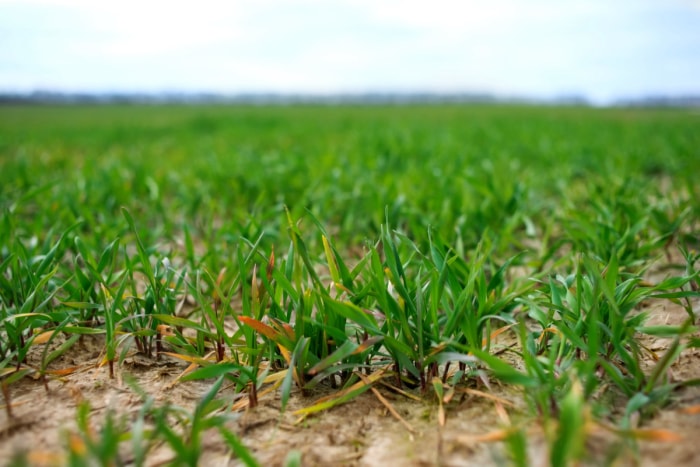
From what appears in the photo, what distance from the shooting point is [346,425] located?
115 cm

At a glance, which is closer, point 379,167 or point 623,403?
point 623,403

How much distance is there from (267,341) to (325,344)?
157mm

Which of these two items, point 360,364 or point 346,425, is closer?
point 346,425

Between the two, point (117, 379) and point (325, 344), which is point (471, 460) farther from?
point (117, 379)

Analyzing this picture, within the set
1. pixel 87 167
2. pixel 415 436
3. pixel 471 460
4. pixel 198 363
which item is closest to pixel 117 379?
pixel 198 363

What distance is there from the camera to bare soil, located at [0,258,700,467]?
3.20ft

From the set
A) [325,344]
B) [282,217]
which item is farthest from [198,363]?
[282,217]

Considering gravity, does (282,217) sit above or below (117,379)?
above

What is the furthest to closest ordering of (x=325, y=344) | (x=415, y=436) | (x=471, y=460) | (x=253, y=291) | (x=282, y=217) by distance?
(x=282, y=217)
(x=253, y=291)
(x=325, y=344)
(x=415, y=436)
(x=471, y=460)

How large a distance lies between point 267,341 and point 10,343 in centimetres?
77

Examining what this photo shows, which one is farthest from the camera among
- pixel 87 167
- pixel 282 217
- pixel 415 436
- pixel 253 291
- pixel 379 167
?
pixel 379 167

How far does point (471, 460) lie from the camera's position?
98cm

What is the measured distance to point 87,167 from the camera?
13.6 ft

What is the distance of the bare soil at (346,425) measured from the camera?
97 cm
